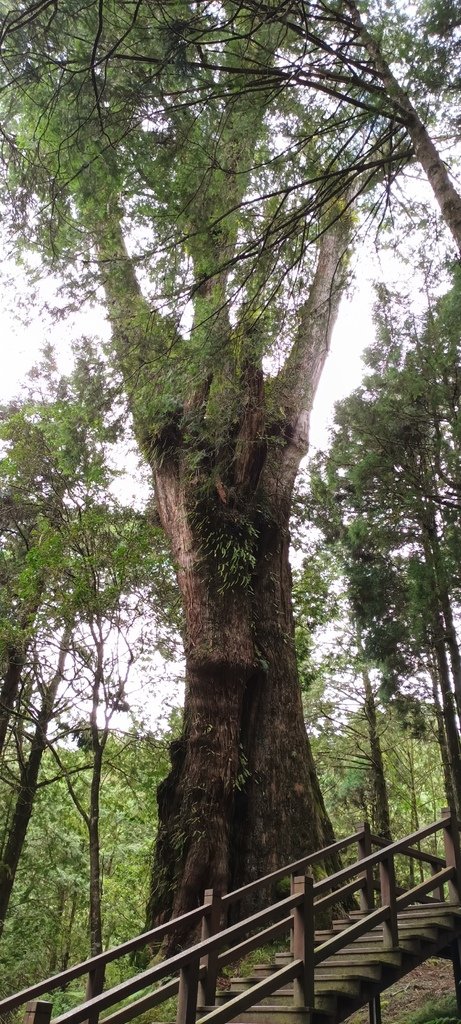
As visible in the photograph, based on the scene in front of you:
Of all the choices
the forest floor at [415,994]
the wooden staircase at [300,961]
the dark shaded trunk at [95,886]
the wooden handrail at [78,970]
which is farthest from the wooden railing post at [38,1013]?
the dark shaded trunk at [95,886]

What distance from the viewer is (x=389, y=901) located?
465 cm

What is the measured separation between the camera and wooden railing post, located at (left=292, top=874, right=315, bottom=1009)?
12.6ft

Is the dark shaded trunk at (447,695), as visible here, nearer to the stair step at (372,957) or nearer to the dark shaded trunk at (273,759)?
the dark shaded trunk at (273,759)

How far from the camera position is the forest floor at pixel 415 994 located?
5.17 m

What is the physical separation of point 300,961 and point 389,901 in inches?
41.0

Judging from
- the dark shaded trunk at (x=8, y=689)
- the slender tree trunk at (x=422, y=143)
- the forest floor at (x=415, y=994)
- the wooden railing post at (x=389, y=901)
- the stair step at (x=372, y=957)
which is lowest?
the forest floor at (x=415, y=994)

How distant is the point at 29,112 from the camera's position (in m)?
5.33

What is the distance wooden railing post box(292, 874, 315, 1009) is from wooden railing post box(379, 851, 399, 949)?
818mm

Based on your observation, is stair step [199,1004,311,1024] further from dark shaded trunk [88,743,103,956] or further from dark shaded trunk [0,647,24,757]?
dark shaded trunk [0,647,24,757]

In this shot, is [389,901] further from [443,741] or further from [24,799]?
[24,799]

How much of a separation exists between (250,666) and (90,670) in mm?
1898

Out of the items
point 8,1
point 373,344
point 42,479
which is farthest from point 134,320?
point 373,344

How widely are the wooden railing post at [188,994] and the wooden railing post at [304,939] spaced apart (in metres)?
0.72

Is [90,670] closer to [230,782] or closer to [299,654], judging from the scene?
[230,782]
